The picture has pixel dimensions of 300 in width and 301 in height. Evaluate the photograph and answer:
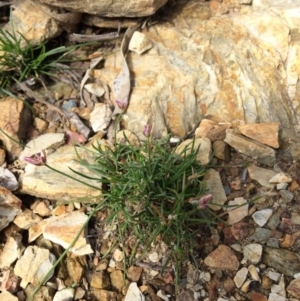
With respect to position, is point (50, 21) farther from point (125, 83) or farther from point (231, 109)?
point (231, 109)

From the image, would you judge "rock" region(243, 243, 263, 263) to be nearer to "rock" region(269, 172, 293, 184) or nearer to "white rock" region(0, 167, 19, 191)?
"rock" region(269, 172, 293, 184)

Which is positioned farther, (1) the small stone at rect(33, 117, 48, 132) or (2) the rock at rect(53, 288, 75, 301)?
(1) the small stone at rect(33, 117, 48, 132)

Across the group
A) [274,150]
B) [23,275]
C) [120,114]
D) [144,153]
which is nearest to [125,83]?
[120,114]

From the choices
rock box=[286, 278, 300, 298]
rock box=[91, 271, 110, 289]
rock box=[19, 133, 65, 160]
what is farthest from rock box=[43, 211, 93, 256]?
rock box=[286, 278, 300, 298]

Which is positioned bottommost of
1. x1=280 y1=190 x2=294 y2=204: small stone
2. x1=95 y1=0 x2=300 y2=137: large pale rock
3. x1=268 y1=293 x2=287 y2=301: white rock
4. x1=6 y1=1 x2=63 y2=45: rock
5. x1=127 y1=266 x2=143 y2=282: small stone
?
x1=268 y1=293 x2=287 y2=301: white rock

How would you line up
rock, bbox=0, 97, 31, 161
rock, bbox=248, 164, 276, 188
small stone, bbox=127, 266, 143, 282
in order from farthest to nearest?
rock, bbox=0, 97, 31, 161 < rock, bbox=248, 164, 276, 188 < small stone, bbox=127, 266, 143, 282

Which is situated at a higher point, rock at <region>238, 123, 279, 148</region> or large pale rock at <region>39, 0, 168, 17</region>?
large pale rock at <region>39, 0, 168, 17</region>

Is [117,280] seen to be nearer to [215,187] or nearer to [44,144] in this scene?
[215,187]

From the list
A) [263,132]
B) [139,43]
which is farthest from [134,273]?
[139,43]
